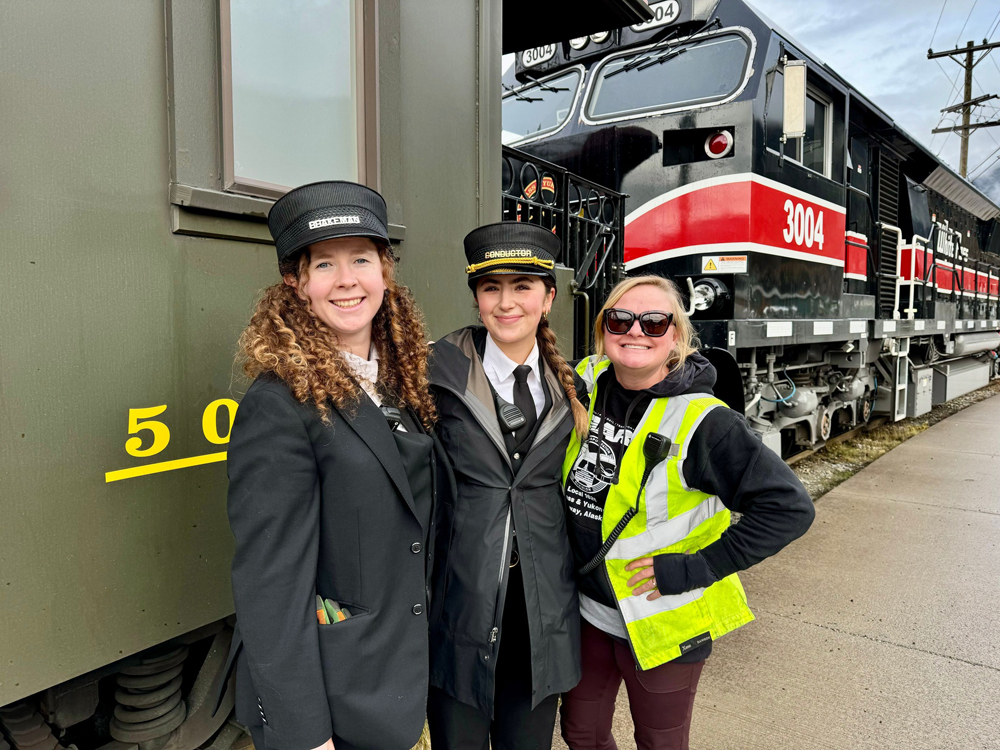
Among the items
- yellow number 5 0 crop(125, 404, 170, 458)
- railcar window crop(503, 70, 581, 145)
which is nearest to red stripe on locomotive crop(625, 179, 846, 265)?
railcar window crop(503, 70, 581, 145)

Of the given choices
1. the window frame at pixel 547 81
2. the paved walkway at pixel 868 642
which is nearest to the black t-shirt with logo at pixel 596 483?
the paved walkway at pixel 868 642

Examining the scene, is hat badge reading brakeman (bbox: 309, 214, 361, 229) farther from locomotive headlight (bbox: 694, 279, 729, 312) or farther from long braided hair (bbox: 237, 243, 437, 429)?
locomotive headlight (bbox: 694, 279, 729, 312)

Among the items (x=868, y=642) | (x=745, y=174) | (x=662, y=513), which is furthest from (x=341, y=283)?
(x=745, y=174)

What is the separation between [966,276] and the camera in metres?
11.6

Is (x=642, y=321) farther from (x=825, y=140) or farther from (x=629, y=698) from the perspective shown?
(x=825, y=140)

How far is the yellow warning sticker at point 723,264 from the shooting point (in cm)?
448

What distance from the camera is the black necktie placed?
1.63 m

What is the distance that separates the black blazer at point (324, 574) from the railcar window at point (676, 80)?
4301 millimetres

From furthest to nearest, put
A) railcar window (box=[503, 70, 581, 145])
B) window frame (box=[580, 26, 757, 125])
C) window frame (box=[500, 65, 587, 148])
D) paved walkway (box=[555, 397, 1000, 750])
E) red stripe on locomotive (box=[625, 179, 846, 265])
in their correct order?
railcar window (box=[503, 70, 581, 145]) < window frame (box=[500, 65, 587, 148]) < window frame (box=[580, 26, 757, 125]) < red stripe on locomotive (box=[625, 179, 846, 265]) < paved walkway (box=[555, 397, 1000, 750])

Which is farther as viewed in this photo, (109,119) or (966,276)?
(966,276)

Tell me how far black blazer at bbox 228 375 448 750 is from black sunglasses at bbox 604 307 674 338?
68cm

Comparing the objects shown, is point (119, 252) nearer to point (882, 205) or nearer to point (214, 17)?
point (214, 17)

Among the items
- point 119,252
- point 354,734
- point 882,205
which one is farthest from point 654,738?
point 882,205

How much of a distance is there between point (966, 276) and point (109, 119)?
530 inches
